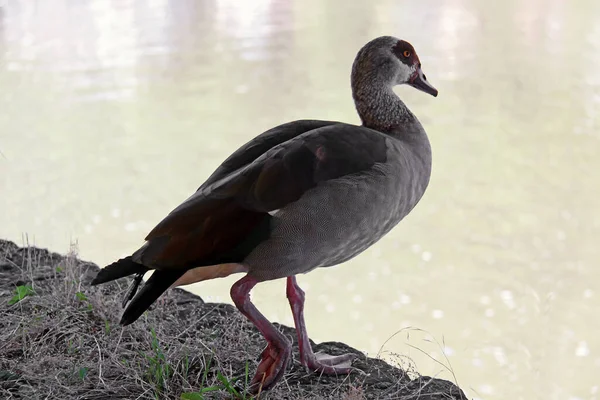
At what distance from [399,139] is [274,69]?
7.73m

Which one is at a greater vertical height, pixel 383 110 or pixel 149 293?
pixel 383 110

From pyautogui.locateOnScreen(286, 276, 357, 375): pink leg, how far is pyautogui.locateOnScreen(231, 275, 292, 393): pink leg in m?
0.29

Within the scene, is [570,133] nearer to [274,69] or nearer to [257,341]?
[274,69]

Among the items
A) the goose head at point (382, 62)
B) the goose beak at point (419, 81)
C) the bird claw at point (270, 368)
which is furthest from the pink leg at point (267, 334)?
the goose beak at point (419, 81)

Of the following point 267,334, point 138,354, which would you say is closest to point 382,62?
point 267,334

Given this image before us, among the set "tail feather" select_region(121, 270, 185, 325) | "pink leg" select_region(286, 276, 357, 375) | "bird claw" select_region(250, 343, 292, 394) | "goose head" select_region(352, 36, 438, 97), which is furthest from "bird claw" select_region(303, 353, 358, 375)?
"goose head" select_region(352, 36, 438, 97)

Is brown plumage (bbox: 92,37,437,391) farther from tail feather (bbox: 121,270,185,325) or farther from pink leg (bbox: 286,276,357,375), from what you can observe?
pink leg (bbox: 286,276,357,375)

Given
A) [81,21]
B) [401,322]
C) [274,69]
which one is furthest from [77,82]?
[401,322]

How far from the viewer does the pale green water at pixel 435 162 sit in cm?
475

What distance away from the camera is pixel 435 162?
6852mm

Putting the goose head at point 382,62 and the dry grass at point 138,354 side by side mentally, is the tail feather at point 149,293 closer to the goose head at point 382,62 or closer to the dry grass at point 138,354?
the dry grass at point 138,354

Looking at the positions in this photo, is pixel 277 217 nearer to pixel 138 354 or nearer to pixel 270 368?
pixel 270 368

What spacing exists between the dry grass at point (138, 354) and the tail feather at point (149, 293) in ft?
0.99

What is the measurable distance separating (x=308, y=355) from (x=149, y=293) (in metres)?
0.71
